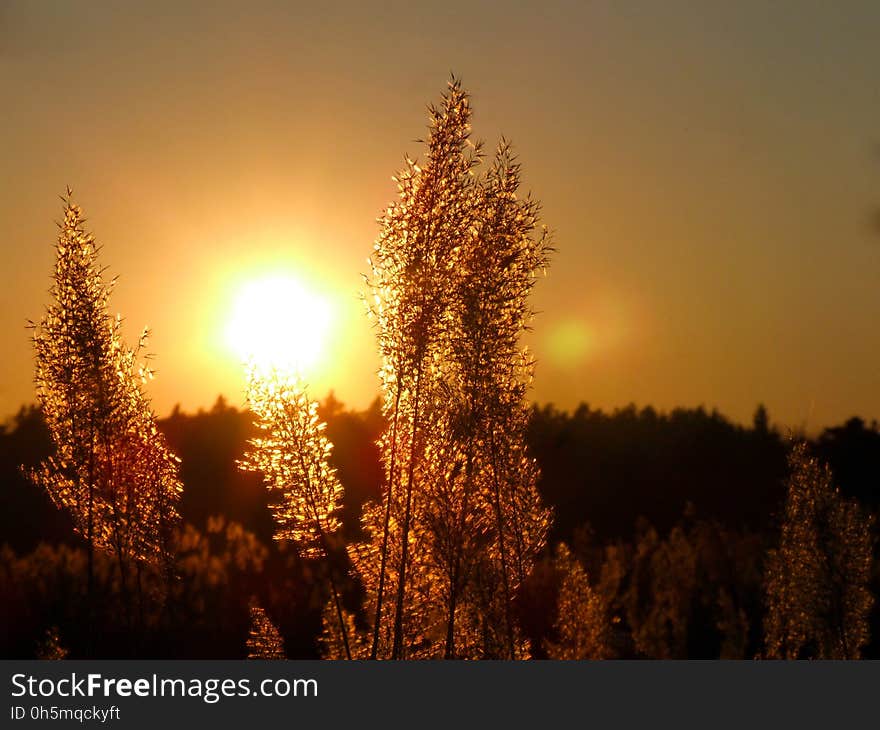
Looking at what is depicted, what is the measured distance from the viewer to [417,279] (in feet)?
50.8

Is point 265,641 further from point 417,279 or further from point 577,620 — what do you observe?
point 417,279

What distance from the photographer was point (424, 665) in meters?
14.3

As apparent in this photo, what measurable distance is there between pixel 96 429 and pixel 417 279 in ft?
21.2

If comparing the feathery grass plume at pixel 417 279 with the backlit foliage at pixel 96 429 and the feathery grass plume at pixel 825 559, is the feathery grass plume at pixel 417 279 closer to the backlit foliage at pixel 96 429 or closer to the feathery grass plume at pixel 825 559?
the backlit foliage at pixel 96 429

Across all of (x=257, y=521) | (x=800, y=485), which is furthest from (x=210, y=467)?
(x=800, y=485)

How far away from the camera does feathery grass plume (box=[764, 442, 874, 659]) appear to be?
98.1ft

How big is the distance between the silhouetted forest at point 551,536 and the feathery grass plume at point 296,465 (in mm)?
776

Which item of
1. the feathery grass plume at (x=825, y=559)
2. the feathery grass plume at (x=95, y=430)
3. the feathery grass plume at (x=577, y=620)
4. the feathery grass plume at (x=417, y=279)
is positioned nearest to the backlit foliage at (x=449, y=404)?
the feathery grass plume at (x=417, y=279)

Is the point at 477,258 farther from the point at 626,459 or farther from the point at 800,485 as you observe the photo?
the point at 626,459

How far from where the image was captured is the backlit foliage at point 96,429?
1798cm

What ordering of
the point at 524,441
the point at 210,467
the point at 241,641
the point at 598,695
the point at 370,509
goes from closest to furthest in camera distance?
the point at 598,695 < the point at 370,509 < the point at 524,441 < the point at 241,641 < the point at 210,467

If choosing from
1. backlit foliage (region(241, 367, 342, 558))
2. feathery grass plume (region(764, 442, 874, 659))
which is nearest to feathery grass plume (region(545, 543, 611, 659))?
feathery grass plume (region(764, 442, 874, 659))

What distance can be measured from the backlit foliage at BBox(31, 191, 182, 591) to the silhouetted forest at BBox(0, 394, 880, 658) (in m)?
1.11

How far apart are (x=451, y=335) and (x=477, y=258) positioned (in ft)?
3.98
